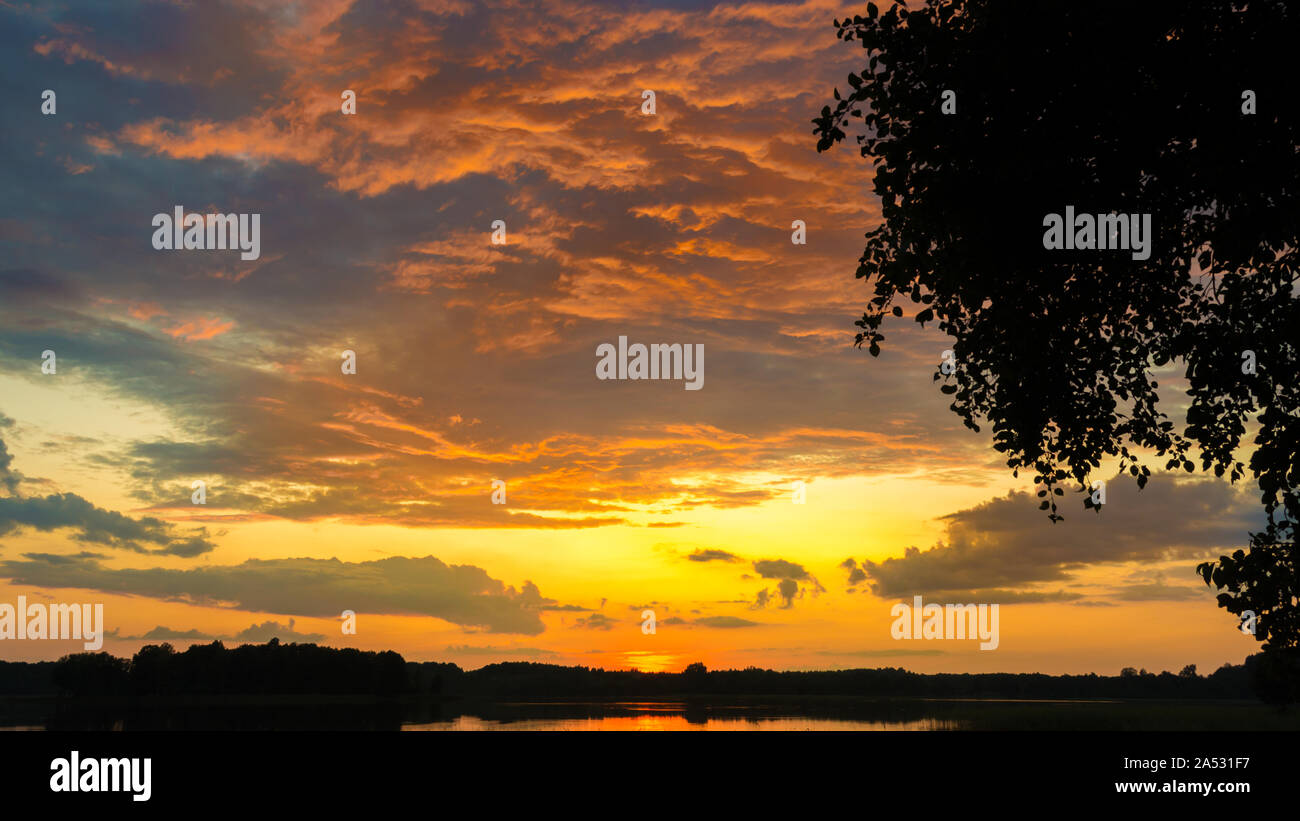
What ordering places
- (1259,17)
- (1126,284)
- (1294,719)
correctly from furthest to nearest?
(1294,719) < (1126,284) < (1259,17)

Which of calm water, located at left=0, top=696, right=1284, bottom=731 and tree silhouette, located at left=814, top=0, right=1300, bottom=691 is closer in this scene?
tree silhouette, located at left=814, top=0, right=1300, bottom=691

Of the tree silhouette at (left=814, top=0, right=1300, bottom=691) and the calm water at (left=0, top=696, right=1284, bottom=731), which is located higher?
the tree silhouette at (left=814, top=0, right=1300, bottom=691)

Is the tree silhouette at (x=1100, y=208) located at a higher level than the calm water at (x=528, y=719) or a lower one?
higher

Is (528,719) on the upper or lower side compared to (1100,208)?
lower

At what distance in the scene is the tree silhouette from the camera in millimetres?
12492

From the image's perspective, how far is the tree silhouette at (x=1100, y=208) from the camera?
12492mm

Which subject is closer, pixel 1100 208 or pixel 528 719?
pixel 1100 208

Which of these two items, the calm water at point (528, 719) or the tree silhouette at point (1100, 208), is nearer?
the tree silhouette at point (1100, 208)

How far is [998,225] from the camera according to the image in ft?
44.2

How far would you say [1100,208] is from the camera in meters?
13.5
